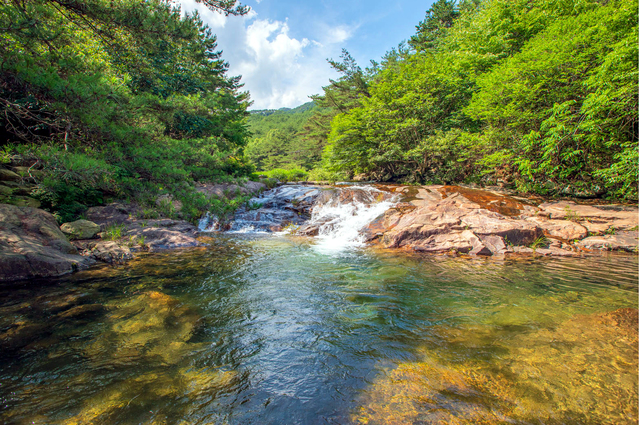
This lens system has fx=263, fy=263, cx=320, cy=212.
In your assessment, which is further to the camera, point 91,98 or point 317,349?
point 91,98

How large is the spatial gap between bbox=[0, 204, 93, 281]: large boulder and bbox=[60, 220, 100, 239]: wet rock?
82cm

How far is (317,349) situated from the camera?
2938 mm

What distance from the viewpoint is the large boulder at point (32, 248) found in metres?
4.44

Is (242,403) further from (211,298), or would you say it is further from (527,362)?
(527,362)

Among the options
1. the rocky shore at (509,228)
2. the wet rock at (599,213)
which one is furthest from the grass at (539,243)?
the wet rock at (599,213)

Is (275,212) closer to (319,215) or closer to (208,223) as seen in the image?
(319,215)

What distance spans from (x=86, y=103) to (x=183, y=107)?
9.64 feet

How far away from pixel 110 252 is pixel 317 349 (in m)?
5.66

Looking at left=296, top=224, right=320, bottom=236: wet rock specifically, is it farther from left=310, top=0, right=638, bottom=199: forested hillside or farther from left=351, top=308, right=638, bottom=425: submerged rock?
left=310, top=0, right=638, bottom=199: forested hillside

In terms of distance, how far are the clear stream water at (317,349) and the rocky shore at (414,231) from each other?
Result: 0.95 m

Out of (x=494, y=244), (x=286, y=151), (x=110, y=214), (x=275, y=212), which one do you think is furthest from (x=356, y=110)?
(x=286, y=151)

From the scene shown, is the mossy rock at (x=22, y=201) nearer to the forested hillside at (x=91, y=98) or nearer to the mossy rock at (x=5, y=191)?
the mossy rock at (x=5, y=191)

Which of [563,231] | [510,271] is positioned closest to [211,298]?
[510,271]

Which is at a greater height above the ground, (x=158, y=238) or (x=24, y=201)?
(x=24, y=201)
